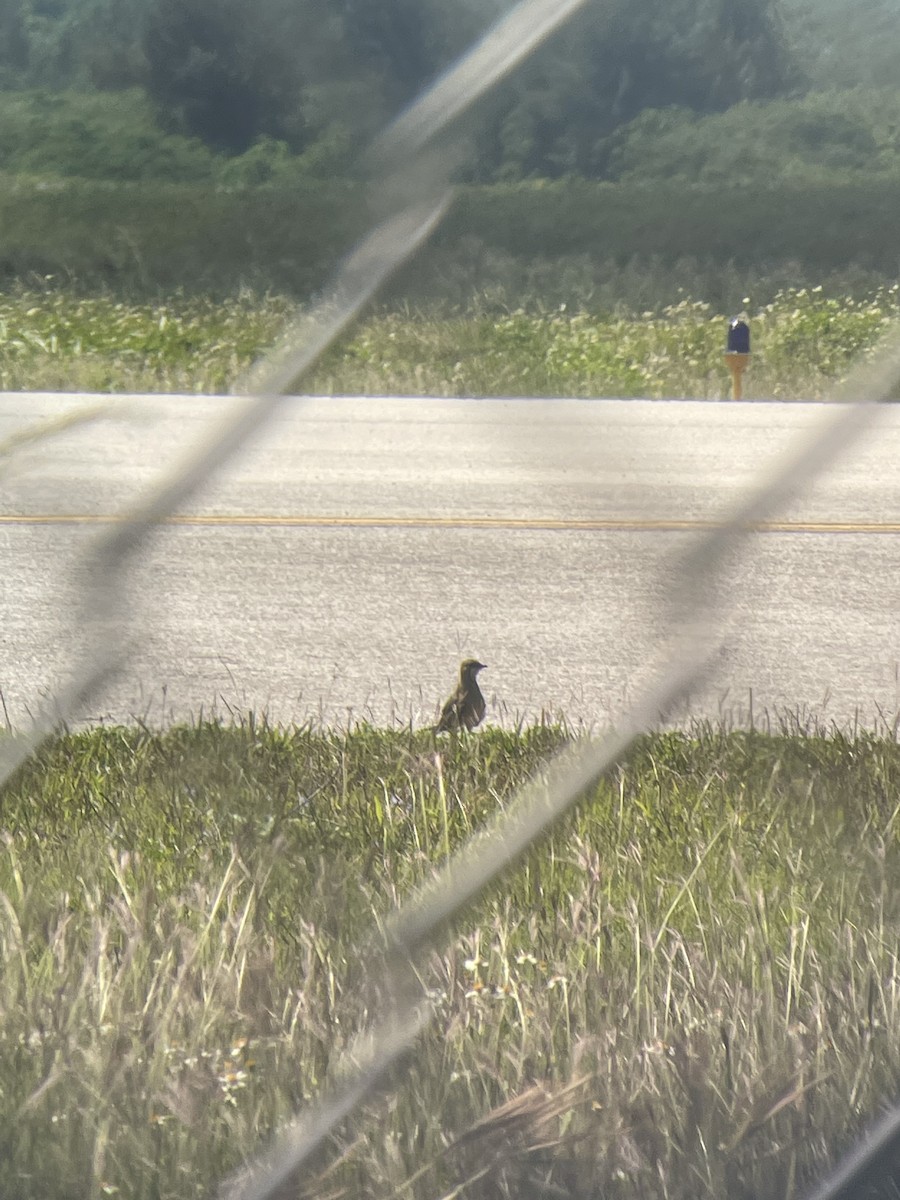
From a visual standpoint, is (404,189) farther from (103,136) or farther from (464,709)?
(464,709)

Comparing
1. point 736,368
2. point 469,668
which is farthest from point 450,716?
point 736,368

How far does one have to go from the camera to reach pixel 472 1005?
1565 mm

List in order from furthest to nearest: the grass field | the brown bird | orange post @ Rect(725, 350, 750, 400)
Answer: orange post @ Rect(725, 350, 750, 400) → the grass field → the brown bird

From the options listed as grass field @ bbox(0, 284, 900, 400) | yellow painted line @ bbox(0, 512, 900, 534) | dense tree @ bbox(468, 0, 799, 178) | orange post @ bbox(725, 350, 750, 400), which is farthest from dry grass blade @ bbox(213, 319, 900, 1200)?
orange post @ bbox(725, 350, 750, 400)

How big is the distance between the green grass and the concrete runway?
0.62 meters

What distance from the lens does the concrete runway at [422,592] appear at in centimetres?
466

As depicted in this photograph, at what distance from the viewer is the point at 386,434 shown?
10578mm

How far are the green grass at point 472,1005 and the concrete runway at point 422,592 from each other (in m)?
0.62

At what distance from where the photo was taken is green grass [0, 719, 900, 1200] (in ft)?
4.64

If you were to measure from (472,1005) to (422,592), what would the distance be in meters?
4.93

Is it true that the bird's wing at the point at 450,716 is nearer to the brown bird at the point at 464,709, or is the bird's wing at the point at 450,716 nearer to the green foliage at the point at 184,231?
the brown bird at the point at 464,709

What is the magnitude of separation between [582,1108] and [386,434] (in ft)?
30.5

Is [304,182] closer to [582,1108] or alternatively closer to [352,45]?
[352,45]

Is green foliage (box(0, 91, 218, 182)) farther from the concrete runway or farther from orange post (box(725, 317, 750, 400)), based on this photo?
orange post (box(725, 317, 750, 400))
